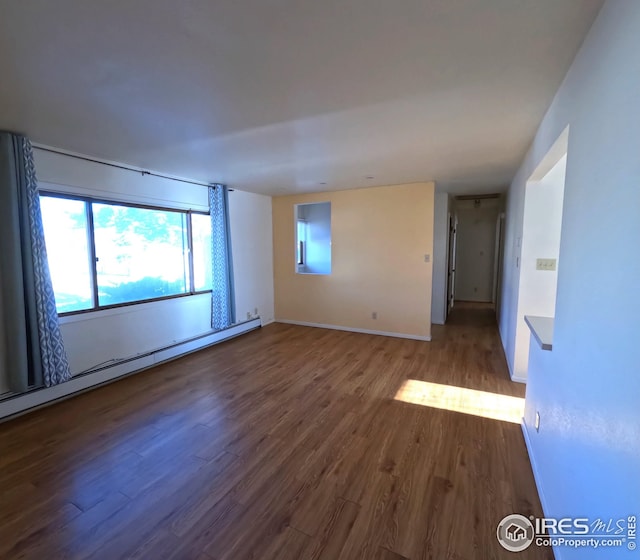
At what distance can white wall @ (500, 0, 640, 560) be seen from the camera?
93 cm

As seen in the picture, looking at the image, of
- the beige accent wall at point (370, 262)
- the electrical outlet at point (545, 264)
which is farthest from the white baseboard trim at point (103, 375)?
the electrical outlet at point (545, 264)

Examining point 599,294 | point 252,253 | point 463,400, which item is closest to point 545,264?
point 463,400

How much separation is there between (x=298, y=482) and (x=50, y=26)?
2.63 m

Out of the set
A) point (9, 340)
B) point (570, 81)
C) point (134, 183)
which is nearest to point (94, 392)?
point (9, 340)

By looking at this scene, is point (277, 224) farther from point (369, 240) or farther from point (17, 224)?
point (17, 224)

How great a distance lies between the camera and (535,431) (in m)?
2.12

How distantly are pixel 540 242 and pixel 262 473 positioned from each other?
3.17 m

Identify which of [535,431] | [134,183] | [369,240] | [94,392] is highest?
[134,183]

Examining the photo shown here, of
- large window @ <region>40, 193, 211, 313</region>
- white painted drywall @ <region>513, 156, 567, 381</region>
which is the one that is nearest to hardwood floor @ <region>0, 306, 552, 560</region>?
white painted drywall @ <region>513, 156, 567, 381</region>

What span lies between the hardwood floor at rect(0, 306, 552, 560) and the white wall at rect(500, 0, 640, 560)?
0.57 meters

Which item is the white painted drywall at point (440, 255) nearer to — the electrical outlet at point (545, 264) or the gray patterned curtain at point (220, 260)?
the electrical outlet at point (545, 264)

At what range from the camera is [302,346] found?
4688 mm

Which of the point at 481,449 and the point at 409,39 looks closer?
the point at 409,39

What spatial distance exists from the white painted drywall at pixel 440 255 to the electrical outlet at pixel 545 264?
2431 mm
